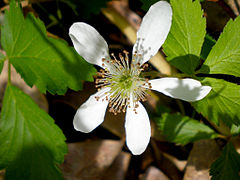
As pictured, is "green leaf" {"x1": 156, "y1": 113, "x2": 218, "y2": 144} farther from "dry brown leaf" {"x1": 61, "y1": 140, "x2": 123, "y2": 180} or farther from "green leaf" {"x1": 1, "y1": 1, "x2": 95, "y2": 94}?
"green leaf" {"x1": 1, "y1": 1, "x2": 95, "y2": 94}

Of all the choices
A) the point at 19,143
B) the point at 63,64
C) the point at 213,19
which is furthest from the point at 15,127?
the point at 213,19

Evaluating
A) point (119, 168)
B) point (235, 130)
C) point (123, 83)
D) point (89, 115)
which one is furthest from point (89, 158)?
point (235, 130)

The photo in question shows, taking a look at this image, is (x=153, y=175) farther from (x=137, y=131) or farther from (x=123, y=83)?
(x=123, y=83)

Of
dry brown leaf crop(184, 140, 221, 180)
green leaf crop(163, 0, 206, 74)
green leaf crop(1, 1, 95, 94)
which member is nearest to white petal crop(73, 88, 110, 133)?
green leaf crop(1, 1, 95, 94)

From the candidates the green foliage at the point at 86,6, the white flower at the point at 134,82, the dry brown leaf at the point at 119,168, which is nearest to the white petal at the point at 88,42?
the white flower at the point at 134,82

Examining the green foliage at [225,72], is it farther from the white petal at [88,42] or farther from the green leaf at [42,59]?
the green leaf at [42,59]

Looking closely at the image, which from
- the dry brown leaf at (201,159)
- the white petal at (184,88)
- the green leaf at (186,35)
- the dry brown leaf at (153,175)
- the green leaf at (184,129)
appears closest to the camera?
the white petal at (184,88)
